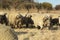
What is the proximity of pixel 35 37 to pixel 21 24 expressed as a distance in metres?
10.2

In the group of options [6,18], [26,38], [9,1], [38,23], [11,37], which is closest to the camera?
[11,37]

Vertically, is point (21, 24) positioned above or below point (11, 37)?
below

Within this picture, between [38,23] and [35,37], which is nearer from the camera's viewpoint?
[35,37]

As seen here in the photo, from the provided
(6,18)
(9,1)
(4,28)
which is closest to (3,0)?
(9,1)

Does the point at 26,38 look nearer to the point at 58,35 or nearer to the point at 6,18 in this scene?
the point at 58,35

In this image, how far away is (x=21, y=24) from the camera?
23.1 metres

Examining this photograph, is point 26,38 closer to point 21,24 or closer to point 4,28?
point 4,28

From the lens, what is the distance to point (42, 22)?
73.9ft

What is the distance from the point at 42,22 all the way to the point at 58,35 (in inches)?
373

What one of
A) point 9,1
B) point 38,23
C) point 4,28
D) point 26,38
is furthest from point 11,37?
point 9,1

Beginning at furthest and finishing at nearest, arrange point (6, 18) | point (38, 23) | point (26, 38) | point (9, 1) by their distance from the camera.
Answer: point (9, 1), point (6, 18), point (38, 23), point (26, 38)

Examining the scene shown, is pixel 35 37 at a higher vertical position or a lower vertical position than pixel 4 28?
lower

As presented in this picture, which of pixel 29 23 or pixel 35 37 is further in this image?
pixel 29 23

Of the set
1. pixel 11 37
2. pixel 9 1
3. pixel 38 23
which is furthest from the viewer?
pixel 9 1
